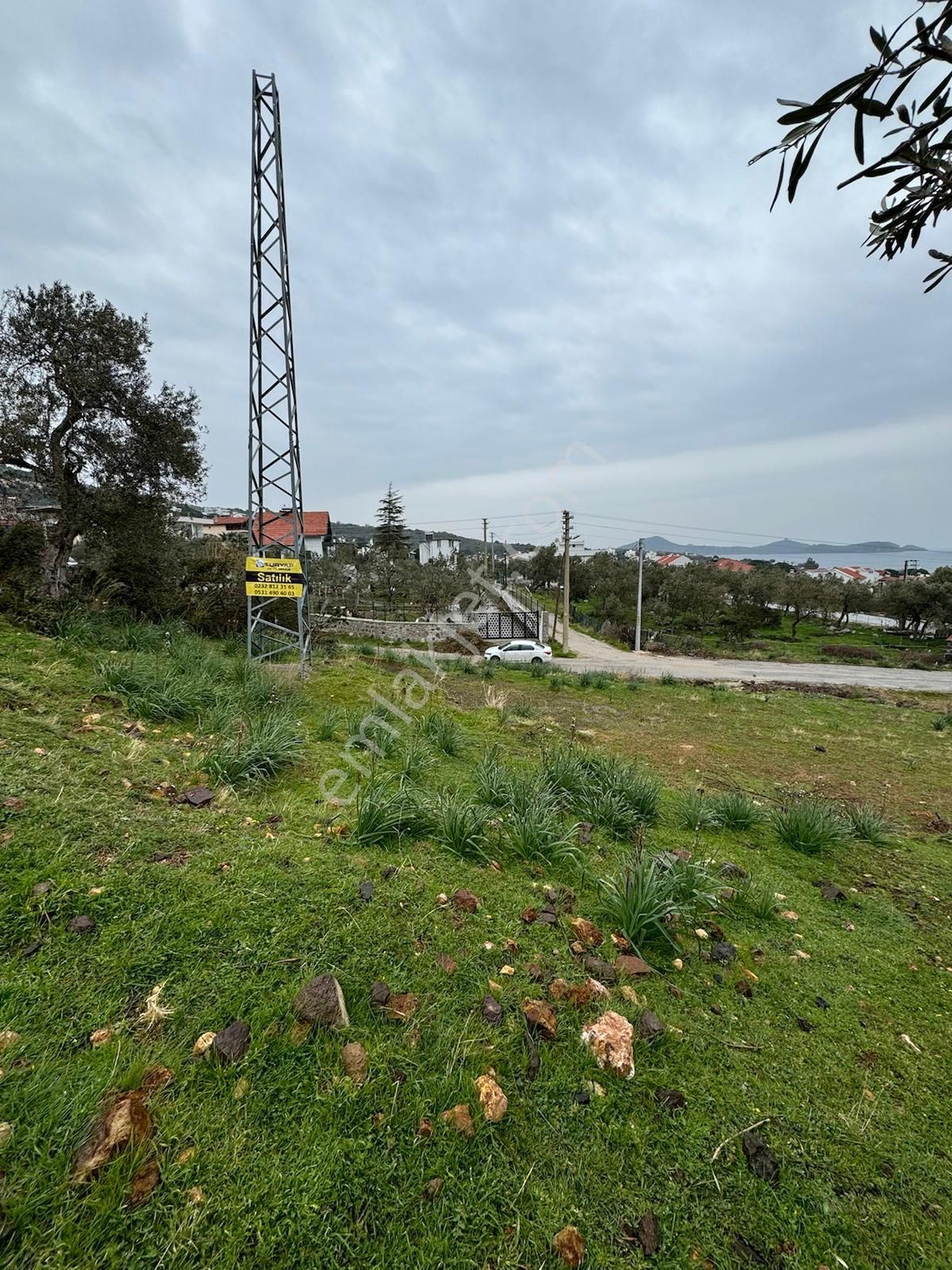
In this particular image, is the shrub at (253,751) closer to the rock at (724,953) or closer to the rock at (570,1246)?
the rock at (570,1246)

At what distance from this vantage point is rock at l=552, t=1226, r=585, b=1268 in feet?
3.99

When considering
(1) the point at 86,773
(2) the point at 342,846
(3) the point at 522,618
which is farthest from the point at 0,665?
(3) the point at 522,618

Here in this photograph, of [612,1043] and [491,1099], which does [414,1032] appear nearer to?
[491,1099]

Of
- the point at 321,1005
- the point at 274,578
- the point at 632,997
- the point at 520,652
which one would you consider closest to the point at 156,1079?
the point at 321,1005

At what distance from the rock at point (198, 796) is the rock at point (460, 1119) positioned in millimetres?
2105

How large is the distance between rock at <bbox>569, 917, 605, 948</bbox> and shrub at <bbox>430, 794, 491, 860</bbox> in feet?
2.10

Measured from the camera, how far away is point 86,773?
9.20 ft

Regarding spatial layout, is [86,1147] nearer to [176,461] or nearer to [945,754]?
[176,461]

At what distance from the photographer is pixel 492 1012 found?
6.02 ft

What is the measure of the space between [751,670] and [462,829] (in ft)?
83.0

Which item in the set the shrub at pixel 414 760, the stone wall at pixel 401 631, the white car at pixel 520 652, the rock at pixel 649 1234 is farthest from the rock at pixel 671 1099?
the stone wall at pixel 401 631

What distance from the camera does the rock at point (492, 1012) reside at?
71.4 inches

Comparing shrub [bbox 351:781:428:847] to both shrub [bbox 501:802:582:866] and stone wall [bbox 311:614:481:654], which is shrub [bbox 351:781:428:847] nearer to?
shrub [bbox 501:802:582:866]

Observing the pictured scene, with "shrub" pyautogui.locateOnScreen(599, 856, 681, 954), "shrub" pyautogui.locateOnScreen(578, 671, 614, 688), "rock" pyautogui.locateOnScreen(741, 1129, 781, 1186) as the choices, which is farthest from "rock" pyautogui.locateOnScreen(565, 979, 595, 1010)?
"shrub" pyautogui.locateOnScreen(578, 671, 614, 688)
